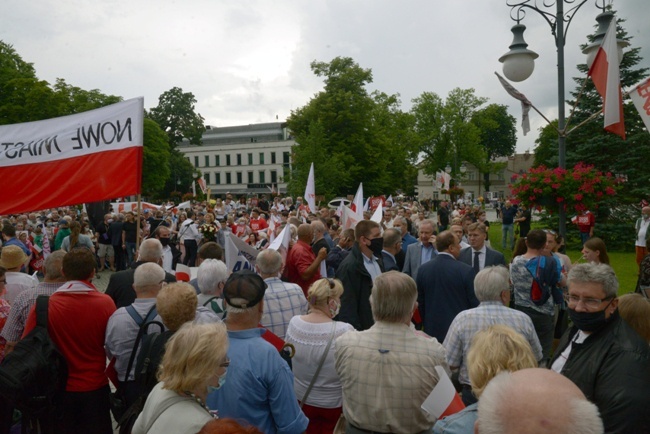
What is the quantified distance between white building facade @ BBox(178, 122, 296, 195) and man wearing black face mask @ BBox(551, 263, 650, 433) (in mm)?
90730

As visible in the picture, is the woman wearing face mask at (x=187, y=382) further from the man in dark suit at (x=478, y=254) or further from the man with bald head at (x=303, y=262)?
the man in dark suit at (x=478, y=254)

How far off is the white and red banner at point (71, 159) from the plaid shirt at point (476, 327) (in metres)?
4.26

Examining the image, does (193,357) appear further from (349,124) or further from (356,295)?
(349,124)

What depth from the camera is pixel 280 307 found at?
4.41 metres

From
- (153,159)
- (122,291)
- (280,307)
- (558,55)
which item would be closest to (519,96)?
(558,55)

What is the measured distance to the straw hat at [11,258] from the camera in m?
5.23

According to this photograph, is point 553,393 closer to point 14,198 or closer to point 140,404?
point 140,404

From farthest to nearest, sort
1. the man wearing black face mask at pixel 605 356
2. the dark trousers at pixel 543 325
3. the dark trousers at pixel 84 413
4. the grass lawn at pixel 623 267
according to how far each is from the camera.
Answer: the grass lawn at pixel 623 267 < the dark trousers at pixel 543 325 < the dark trousers at pixel 84 413 < the man wearing black face mask at pixel 605 356

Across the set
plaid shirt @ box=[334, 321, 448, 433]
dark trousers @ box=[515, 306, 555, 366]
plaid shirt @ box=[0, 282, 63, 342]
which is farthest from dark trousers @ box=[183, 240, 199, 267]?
plaid shirt @ box=[334, 321, 448, 433]

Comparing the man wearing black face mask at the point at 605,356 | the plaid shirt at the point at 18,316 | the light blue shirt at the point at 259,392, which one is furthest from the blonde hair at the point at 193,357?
the plaid shirt at the point at 18,316

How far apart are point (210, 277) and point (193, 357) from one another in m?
2.17

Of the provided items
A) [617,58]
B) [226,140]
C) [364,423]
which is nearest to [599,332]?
[364,423]

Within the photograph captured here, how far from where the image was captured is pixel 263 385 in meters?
2.71

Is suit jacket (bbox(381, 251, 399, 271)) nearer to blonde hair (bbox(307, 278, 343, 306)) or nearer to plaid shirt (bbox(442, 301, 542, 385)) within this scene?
plaid shirt (bbox(442, 301, 542, 385))
